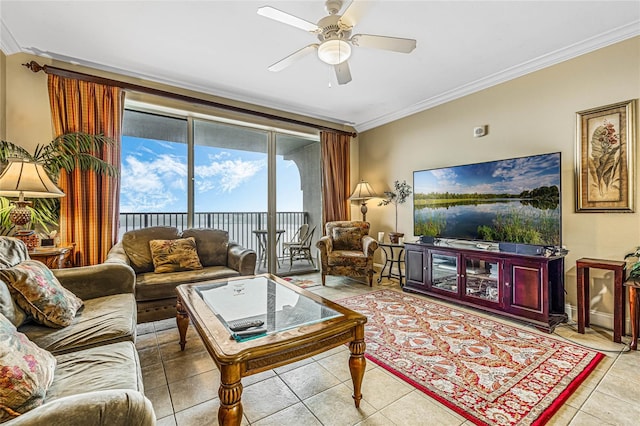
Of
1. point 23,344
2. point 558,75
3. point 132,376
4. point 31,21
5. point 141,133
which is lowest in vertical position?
point 132,376

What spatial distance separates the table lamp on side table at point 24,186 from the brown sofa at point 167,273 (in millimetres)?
659

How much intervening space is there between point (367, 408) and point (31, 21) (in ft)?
12.7

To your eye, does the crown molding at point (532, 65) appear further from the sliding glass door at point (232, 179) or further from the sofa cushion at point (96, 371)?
the sofa cushion at point (96, 371)

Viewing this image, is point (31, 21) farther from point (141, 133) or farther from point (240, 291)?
point (240, 291)

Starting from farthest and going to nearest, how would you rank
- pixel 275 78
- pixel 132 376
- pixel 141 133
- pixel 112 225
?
pixel 141 133, pixel 275 78, pixel 112 225, pixel 132 376

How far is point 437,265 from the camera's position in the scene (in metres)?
3.52

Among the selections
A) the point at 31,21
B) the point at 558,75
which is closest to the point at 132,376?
the point at 31,21

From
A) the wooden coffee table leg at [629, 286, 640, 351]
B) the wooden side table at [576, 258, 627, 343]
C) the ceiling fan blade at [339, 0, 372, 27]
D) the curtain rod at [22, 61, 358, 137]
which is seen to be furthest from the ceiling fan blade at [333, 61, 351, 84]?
the wooden coffee table leg at [629, 286, 640, 351]

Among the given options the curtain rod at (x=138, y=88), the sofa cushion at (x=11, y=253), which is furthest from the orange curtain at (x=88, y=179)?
the sofa cushion at (x=11, y=253)

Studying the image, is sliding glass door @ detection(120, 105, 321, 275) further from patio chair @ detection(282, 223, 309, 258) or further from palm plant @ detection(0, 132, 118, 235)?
palm plant @ detection(0, 132, 118, 235)

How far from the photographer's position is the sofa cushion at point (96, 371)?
1.07 metres

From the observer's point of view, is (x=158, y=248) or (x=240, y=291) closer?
(x=240, y=291)

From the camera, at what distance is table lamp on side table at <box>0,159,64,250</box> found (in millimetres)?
2217

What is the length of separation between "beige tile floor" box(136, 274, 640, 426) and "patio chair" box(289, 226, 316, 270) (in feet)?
9.60
